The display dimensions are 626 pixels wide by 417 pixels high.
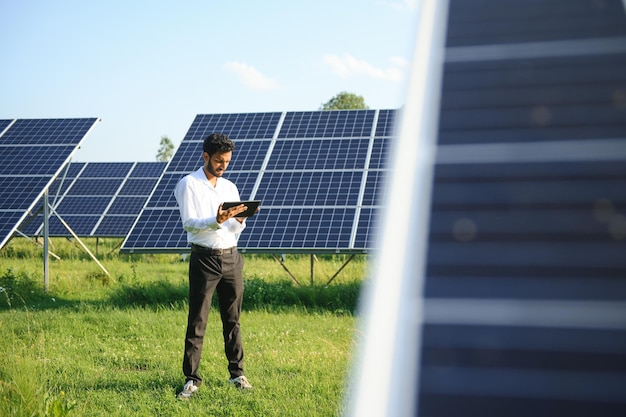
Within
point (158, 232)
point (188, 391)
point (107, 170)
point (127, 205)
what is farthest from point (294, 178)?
point (107, 170)

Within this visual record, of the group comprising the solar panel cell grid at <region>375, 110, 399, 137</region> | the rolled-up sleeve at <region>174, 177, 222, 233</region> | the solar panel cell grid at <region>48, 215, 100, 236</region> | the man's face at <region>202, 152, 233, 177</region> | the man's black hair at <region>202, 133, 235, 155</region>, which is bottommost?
the rolled-up sleeve at <region>174, 177, 222, 233</region>

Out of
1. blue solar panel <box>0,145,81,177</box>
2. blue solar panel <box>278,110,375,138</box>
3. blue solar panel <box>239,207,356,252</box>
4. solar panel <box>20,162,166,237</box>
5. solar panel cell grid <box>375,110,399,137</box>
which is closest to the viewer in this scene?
blue solar panel <box>239,207,356,252</box>

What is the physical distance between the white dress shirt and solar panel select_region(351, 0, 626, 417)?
13.9 ft

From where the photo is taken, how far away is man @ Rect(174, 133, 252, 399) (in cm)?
670

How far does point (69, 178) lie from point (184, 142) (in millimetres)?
13639

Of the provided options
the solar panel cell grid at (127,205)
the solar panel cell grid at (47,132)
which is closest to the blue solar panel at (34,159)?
the solar panel cell grid at (47,132)

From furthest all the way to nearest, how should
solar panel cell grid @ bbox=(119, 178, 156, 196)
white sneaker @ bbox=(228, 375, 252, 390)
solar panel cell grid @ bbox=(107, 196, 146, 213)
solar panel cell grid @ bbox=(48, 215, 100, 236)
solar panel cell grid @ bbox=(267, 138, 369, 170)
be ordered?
solar panel cell grid @ bbox=(119, 178, 156, 196)
solar panel cell grid @ bbox=(107, 196, 146, 213)
solar panel cell grid @ bbox=(48, 215, 100, 236)
solar panel cell grid @ bbox=(267, 138, 369, 170)
white sneaker @ bbox=(228, 375, 252, 390)

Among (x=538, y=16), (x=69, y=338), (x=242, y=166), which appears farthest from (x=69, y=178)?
(x=538, y=16)

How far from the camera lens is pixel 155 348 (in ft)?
30.2

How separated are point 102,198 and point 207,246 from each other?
19.5m

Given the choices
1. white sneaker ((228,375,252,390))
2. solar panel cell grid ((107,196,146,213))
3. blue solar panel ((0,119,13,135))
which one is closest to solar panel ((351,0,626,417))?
white sneaker ((228,375,252,390))

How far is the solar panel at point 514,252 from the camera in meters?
1.41

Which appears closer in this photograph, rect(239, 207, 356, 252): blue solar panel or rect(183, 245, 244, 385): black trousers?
rect(183, 245, 244, 385): black trousers

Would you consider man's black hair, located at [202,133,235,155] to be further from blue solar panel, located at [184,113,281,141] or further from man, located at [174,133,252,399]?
blue solar panel, located at [184,113,281,141]
